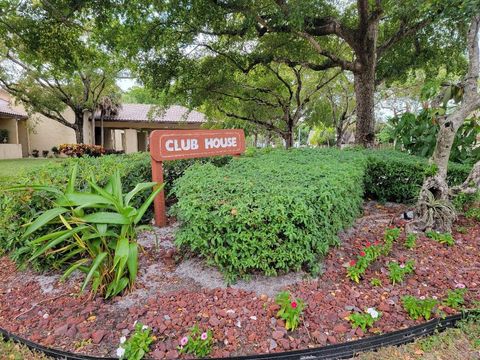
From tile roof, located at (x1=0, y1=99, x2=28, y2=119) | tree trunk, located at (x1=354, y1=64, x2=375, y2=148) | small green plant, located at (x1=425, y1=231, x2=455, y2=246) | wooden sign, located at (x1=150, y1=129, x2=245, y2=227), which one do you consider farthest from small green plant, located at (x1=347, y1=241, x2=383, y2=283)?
tile roof, located at (x1=0, y1=99, x2=28, y2=119)

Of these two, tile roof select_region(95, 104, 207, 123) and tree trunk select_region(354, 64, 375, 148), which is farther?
tile roof select_region(95, 104, 207, 123)

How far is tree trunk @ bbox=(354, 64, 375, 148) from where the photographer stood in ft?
25.0

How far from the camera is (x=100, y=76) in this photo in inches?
658

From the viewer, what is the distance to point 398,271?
270cm

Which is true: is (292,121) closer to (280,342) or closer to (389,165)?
(389,165)

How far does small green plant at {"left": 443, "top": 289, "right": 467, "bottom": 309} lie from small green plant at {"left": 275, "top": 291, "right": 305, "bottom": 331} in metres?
1.14

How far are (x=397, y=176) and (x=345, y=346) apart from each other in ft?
12.6

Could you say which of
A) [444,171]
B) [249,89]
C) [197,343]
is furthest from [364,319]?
[249,89]

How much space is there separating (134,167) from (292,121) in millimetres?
11304

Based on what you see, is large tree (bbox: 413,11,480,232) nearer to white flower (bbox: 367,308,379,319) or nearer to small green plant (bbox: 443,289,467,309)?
small green plant (bbox: 443,289,467,309)

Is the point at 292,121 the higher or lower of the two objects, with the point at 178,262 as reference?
higher

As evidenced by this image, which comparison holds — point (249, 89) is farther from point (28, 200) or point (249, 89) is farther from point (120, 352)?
→ point (120, 352)

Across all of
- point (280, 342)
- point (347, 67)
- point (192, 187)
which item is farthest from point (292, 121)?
point (280, 342)

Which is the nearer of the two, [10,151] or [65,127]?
[10,151]
